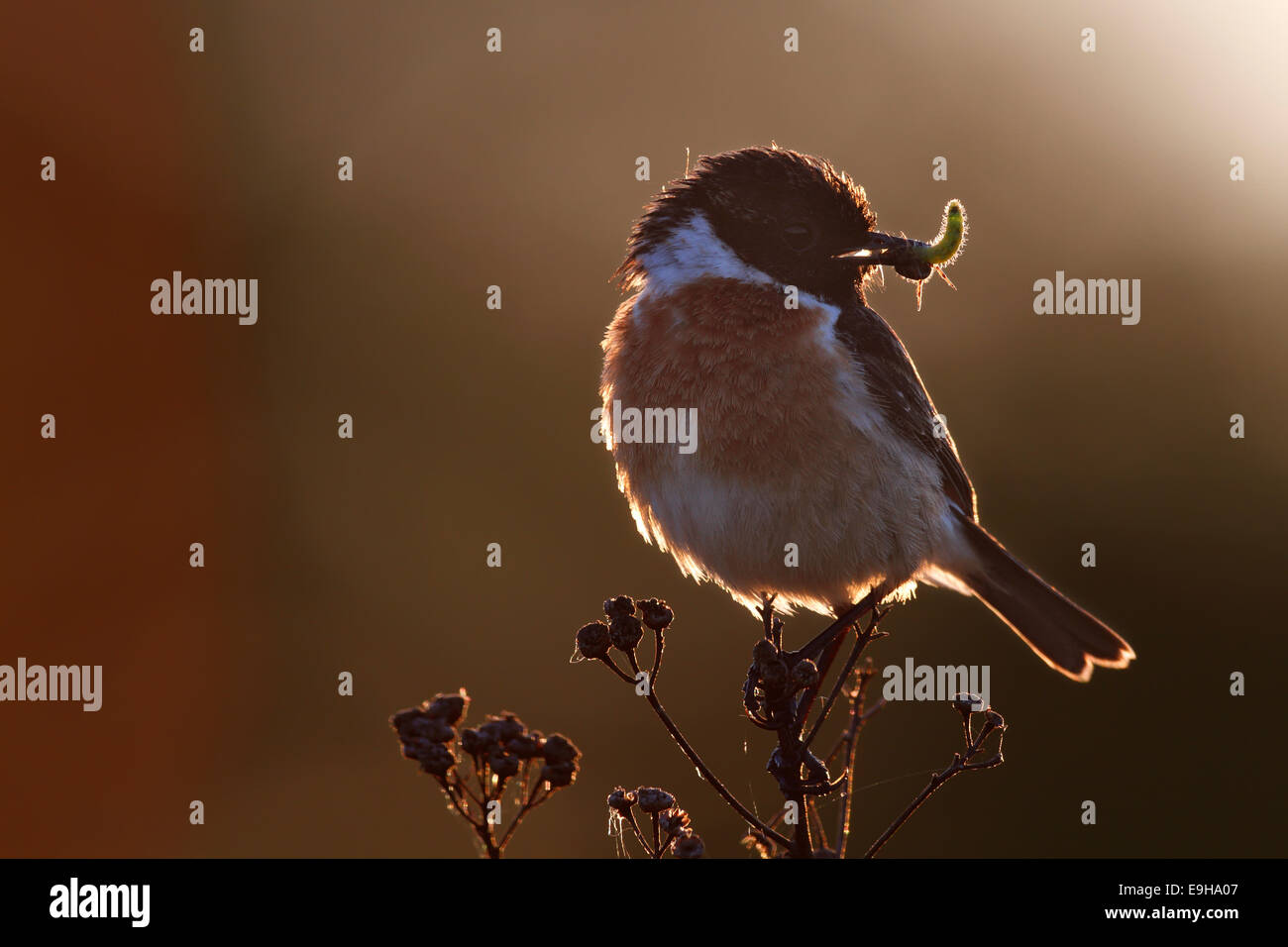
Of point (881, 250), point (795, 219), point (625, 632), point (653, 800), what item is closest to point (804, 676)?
point (625, 632)

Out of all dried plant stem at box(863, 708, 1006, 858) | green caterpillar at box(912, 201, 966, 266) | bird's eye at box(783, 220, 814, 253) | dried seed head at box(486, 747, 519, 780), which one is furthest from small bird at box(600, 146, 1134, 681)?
dried seed head at box(486, 747, 519, 780)

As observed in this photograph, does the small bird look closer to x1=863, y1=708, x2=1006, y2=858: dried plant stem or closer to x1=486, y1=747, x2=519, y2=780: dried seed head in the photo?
x1=863, y1=708, x2=1006, y2=858: dried plant stem

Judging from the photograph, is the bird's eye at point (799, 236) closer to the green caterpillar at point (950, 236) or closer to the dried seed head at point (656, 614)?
the green caterpillar at point (950, 236)

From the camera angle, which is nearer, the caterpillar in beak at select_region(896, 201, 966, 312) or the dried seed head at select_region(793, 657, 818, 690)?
the dried seed head at select_region(793, 657, 818, 690)

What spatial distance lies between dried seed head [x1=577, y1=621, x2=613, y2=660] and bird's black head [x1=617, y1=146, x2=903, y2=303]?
2204 mm

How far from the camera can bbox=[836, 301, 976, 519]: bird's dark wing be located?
507cm

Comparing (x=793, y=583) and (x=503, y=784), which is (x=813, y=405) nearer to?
(x=793, y=583)

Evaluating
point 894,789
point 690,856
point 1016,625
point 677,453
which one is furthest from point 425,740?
point 894,789

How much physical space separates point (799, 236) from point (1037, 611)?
7.23ft

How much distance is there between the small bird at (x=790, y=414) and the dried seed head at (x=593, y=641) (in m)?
1.32

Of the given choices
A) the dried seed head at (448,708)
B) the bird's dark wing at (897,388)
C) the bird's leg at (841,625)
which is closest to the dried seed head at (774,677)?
the bird's leg at (841,625)

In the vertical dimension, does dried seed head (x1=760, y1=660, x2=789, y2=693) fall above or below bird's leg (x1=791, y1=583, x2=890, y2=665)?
below

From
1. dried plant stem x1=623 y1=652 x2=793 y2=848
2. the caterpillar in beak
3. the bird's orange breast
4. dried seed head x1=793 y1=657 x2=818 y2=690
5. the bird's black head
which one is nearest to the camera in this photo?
dried plant stem x1=623 y1=652 x2=793 y2=848

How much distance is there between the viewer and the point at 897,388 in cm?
520
